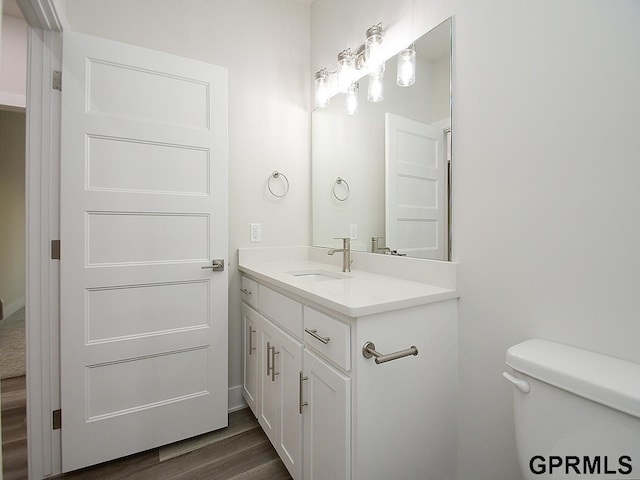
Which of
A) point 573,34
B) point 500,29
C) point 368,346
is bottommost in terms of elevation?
point 368,346

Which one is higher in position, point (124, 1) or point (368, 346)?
point (124, 1)

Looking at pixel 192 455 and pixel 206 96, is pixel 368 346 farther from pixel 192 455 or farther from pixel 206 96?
pixel 206 96

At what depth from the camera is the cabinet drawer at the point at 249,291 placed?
1.73 metres

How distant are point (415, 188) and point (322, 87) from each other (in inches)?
41.8

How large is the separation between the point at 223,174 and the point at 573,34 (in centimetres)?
156

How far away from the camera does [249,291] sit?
6.00 feet

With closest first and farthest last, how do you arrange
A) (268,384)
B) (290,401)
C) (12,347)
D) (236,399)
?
1. (290,401)
2. (268,384)
3. (236,399)
4. (12,347)

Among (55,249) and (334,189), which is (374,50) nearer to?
(334,189)

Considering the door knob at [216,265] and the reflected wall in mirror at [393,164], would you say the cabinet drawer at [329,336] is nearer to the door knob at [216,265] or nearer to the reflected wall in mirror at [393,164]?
the reflected wall in mirror at [393,164]

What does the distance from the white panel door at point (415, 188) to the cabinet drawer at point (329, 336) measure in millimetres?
575

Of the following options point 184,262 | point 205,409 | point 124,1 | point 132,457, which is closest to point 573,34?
point 184,262

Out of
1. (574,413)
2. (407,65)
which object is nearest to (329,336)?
(574,413)

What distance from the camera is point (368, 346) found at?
0.96 metres

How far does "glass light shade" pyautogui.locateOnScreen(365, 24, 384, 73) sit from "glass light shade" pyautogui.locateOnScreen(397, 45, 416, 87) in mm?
177
